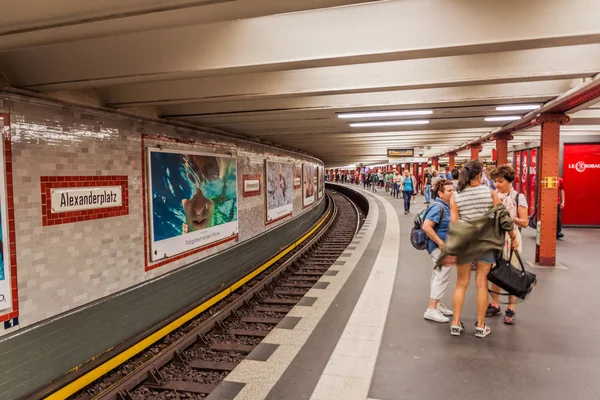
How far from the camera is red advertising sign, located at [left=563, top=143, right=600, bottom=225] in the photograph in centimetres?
1038

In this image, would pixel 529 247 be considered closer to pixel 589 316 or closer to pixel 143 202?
pixel 589 316

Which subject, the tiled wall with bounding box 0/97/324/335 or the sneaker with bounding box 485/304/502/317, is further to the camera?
the sneaker with bounding box 485/304/502/317

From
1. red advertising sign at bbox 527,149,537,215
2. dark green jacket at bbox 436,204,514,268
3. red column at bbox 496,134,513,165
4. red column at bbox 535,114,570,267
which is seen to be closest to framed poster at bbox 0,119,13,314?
dark green jacket at bbox 436,204,514,268

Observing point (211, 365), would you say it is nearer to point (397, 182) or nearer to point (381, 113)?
point (381, 113)

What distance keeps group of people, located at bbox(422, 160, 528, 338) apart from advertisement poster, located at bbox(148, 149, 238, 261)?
385cm

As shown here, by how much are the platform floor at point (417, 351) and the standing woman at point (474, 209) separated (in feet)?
1.34

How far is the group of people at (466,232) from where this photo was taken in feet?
12.0

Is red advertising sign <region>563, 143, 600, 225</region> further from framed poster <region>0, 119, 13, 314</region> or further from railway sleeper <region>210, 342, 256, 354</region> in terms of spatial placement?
framed poster <region>0, 119, 13, 314</region>

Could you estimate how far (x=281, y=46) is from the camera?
10.8 ft

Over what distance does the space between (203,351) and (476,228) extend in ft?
12.1

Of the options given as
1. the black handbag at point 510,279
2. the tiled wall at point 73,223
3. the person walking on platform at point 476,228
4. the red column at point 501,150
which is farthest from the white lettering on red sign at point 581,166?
the tiled wall at point 73,223

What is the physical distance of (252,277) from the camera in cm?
883

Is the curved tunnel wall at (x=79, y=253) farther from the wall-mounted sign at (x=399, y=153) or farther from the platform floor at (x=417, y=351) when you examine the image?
the wall-mounted sign at (x=399, y=153)

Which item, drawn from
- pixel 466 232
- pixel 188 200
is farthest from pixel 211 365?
pixel 466 232
